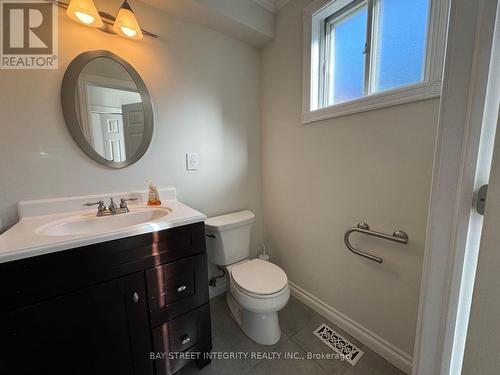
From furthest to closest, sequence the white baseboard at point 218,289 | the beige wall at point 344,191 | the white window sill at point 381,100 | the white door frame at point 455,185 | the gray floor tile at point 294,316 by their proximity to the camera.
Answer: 1. the white baseboard at point 218,289
2. the gray floor tile at point 294,316
3. the beige wall at point 344,191
4. the white window sill at point 381,100
5. the white door frame at point 455,185

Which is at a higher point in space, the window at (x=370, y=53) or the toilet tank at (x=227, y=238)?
the window at (x=370, y=53)

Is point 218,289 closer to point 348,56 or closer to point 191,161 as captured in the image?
point 191,161

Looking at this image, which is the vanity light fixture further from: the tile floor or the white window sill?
the tile floor

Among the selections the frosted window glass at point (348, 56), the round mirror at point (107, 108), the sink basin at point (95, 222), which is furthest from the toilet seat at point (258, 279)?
the frosted window glass at point (348, 56)

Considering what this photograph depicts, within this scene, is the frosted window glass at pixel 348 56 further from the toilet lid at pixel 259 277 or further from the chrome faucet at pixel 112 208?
the chrome faucet at pixel 112 208

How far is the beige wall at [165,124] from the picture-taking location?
1.04m

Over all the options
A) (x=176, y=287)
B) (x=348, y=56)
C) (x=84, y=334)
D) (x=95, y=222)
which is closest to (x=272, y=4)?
(x=348, y=56)

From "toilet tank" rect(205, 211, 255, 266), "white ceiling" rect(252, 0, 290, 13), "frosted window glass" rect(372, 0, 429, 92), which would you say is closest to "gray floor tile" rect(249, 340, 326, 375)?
"toilet tank" rect(205, 211, 255, 266)

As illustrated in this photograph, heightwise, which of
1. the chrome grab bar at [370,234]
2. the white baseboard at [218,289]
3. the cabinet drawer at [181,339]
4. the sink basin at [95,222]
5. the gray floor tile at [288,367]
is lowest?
the gray floor tile at [288,367]

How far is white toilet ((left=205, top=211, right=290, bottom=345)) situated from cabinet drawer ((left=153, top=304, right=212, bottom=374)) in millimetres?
260

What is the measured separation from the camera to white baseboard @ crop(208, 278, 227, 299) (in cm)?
176

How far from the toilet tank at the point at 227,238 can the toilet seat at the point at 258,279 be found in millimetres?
98

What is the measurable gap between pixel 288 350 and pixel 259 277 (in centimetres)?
47

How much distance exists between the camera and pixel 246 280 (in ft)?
4.35
